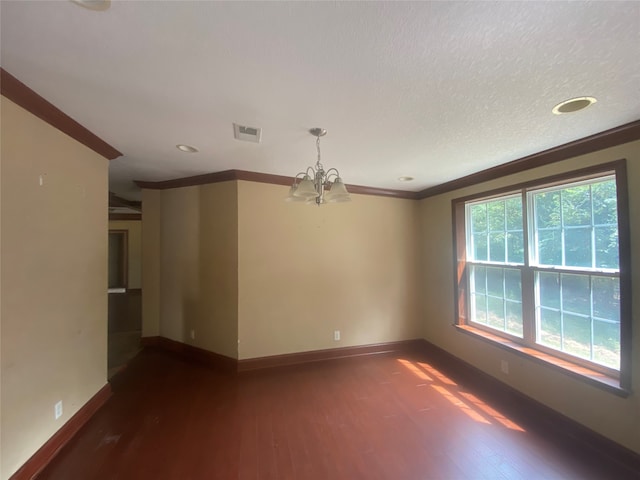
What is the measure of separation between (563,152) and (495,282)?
1.44 metres

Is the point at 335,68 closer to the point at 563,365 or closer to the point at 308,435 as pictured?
the point at 308,435

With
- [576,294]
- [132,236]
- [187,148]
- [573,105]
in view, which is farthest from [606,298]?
[132,236]

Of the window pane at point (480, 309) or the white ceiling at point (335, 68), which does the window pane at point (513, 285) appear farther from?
the white ceiling at point (335, 68)

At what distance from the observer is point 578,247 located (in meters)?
2.08

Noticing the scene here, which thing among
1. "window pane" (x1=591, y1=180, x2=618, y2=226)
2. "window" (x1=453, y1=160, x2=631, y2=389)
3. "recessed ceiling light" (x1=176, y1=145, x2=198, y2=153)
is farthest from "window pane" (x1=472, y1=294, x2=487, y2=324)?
"recessed ceiling light" (x1=176, y1=145, x2=198, y2=153)

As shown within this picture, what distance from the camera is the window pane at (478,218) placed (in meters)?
2.98

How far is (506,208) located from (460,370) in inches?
Answer: 79.7

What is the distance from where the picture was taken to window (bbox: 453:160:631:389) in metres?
1.86

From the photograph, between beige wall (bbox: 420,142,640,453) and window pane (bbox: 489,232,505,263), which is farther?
window pane (bbox: 489,232,505,263)

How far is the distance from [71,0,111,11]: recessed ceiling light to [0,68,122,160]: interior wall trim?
34.1 inches

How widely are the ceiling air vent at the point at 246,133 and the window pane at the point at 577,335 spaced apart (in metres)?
3.06

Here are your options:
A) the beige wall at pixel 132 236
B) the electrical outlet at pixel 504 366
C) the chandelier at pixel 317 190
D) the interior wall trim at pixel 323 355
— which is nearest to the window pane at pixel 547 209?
the electrical outlet at pixel 504 366

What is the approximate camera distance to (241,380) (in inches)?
110

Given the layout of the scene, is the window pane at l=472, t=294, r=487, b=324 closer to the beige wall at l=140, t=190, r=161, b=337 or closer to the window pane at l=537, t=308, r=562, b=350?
the window pane at l=537, t=308, r=562, b=350
